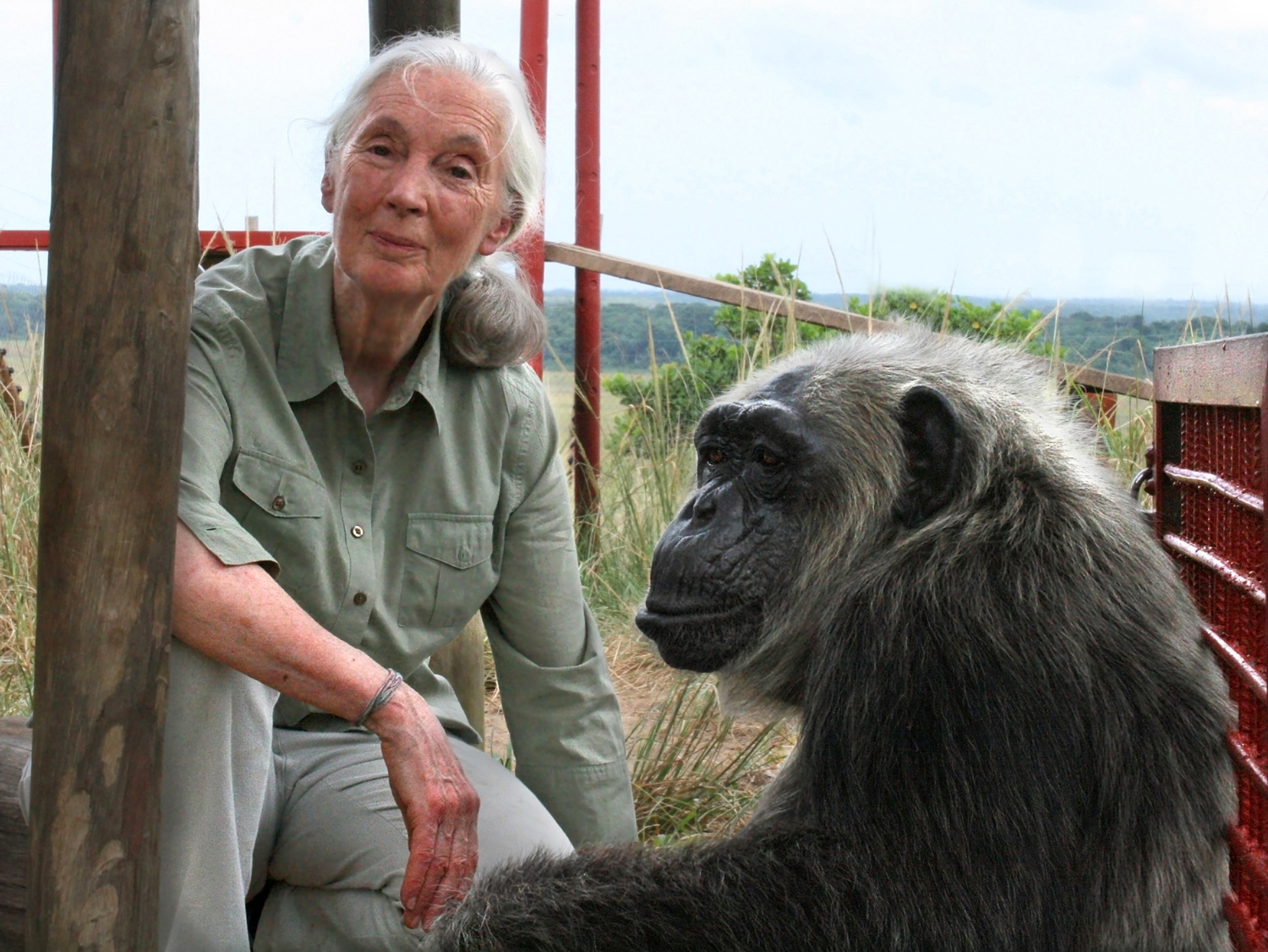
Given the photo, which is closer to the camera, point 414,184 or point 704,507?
point 704,507

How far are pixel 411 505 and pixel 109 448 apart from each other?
0.96 meters

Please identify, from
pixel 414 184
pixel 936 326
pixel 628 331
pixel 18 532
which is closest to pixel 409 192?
pixel 414 184

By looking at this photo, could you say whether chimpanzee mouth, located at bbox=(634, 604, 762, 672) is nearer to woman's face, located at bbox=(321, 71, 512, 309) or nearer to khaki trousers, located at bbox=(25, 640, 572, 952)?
khaki trousers, located at bbox=(25, 640, 572, 952)

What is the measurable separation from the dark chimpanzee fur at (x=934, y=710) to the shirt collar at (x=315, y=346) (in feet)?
2.12

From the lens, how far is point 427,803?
2074mm

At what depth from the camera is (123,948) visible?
185cm

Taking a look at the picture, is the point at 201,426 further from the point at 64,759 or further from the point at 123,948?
the point at 123,948

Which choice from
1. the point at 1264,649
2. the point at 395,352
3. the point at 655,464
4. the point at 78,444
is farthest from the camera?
the point at 655,464

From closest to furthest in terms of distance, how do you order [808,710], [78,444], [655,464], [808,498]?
[78,444]
[808,710]
[808,498]
[655,464]

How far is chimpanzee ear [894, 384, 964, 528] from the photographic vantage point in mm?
2271

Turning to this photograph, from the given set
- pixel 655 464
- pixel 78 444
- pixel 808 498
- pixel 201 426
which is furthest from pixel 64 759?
pixel 655 464

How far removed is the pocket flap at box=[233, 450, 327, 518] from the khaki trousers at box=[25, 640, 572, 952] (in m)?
0.37

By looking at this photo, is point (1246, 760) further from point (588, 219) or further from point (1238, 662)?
point (588, 219)

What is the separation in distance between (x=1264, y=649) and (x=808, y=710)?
27.2 inches
